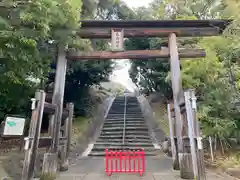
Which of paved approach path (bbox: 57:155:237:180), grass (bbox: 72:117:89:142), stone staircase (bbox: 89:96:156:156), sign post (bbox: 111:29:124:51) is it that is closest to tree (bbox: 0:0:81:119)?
sign post (bbox: 111:29:124:51)

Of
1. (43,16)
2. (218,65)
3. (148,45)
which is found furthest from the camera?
(148,45)

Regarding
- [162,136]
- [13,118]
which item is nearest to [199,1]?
[162,136]

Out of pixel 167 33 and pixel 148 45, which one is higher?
pixel 148 45

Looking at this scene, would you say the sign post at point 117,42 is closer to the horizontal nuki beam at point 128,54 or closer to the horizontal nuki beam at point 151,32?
the horizontal nuki beam at point 128,54

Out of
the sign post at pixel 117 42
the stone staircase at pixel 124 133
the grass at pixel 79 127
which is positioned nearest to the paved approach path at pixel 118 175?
the stone staircase at pixel 124 133

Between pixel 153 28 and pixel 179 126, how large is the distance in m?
3.34

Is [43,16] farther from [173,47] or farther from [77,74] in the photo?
[77,74]

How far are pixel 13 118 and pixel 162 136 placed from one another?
7.95 metres

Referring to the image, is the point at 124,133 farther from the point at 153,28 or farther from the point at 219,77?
the point at 153,28

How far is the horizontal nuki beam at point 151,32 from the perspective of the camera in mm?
6902

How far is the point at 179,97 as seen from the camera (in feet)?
20.2

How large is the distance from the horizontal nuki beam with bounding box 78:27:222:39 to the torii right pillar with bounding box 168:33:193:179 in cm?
26

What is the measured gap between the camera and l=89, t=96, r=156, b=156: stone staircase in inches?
373

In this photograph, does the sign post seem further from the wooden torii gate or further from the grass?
the grass
